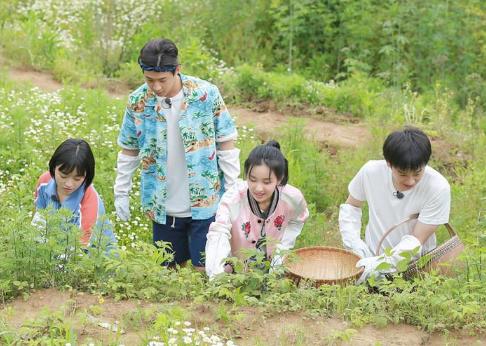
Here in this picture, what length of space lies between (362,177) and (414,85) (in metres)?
6.13

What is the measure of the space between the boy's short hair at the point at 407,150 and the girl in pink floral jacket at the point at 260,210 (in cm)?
65

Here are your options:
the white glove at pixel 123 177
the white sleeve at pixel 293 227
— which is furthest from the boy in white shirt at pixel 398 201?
the white glove at pixel 123 177

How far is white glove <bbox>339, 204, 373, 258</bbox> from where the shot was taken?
539 centimetres

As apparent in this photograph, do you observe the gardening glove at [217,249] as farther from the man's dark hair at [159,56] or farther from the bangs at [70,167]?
the man's dark hair at [159,56]

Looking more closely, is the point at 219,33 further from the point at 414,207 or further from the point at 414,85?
the point at 414,207

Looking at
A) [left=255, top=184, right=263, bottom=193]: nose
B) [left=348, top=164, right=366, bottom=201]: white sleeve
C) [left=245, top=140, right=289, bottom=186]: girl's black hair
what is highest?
[left=245, top=140, right=289, bottom=186]: girl's black hair

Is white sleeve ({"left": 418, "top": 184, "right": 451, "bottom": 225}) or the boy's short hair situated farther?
white sleeve ({"left": 418, "top": 184, "right": 451, "bottom": 225})

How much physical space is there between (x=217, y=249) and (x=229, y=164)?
2.91 ft

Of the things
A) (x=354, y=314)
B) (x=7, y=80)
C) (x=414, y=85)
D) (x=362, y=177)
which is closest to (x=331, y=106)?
(x=414, y=85)

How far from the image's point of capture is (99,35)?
11.3 m

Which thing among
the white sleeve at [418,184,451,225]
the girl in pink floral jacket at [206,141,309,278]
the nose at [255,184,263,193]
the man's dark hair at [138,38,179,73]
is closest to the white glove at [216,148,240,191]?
the girl in pink floral jacket at [206,141,309,278]

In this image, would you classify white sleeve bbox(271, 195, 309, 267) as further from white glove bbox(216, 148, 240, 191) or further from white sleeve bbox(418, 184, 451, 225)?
white sleeve bbox(418, 184, 451, 225)

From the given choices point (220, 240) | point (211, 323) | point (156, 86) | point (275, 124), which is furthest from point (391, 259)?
point (275, 124)

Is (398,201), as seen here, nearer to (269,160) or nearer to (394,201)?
(394,201)
